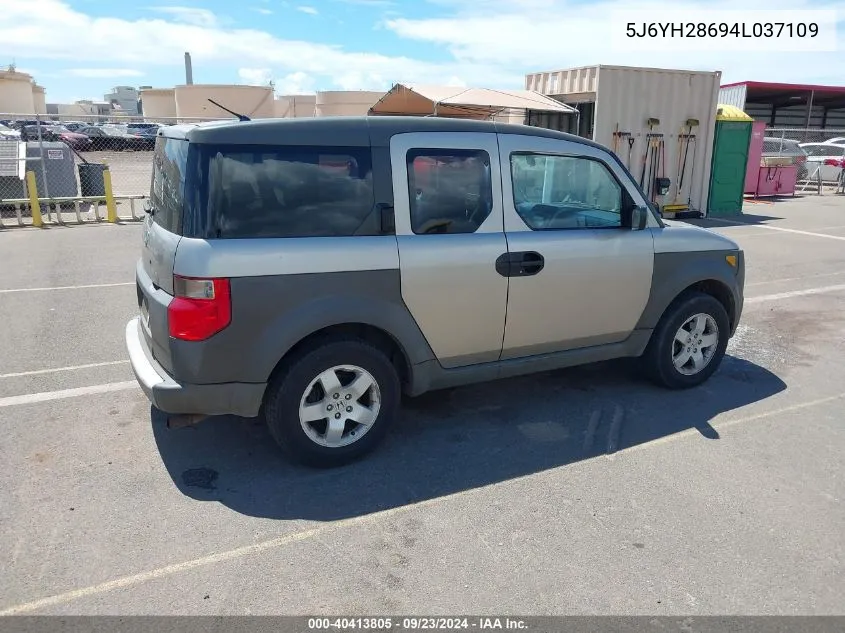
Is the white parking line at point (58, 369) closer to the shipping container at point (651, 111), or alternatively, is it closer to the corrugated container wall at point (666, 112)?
the shipping container at point (651, 111)

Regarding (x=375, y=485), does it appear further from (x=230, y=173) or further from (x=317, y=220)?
(x=230, y=173)

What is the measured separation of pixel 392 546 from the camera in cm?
310

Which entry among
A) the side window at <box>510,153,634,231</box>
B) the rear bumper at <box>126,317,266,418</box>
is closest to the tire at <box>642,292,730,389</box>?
the side window at <box>510,153,634,231</box>

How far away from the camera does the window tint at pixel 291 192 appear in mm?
3389

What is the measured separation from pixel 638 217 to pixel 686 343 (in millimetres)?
1150

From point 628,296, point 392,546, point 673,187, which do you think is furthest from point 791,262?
point 392,546

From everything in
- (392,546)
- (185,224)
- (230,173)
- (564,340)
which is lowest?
(392,546)

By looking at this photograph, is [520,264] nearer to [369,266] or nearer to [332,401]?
[369,266]

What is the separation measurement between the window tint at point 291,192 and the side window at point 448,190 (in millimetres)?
276

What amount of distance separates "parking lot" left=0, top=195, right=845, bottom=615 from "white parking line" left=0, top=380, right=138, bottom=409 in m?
0.03

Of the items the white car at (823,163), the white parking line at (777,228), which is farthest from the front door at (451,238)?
the white car at (823,163)

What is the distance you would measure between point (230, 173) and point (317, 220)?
502mm

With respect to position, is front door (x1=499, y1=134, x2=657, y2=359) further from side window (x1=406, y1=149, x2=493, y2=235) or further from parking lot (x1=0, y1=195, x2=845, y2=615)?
parking lot (x1=0, y1=195, x2=845, y2=615)

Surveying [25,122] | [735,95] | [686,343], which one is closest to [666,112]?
[686,343]
